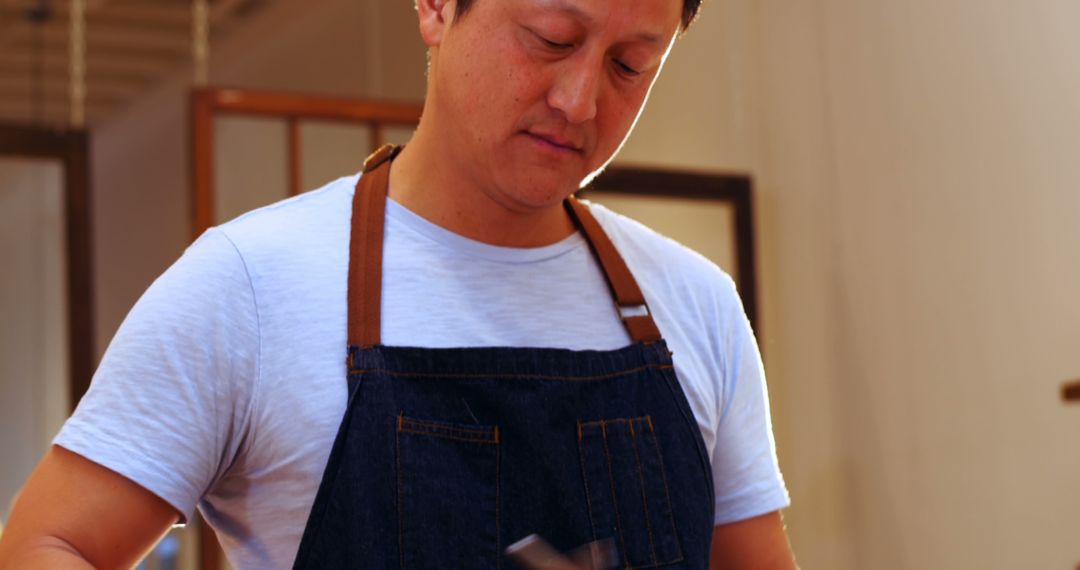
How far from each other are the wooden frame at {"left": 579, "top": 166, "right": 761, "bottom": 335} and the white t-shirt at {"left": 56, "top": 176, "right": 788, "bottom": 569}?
5.74ft

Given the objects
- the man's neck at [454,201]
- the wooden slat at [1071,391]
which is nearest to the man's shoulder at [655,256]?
the man's neck at [454,201]

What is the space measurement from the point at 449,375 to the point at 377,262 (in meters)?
0.12

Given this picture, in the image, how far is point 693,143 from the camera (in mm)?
3379

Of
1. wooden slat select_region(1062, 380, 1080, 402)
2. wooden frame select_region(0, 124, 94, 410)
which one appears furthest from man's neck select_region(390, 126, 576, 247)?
wooden frame select_region(0, 124, 94, 410)

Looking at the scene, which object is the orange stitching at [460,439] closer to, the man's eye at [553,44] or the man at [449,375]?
the man at [449,375]

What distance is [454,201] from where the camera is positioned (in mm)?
1288

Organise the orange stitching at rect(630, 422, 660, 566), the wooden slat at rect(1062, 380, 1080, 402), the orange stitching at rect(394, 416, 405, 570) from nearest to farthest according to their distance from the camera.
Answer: the orange stitching at rect(394, 416, 405, 570)
the orange stitching at rect(630, 422, 660, 566)
the wooden slat at rect(1062, 380, 1080, 402)

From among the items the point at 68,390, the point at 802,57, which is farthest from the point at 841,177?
the point at 68,390

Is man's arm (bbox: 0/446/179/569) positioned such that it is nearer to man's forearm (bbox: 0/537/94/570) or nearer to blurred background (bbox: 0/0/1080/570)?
man's forearm (bbox: 0/537/94/570)

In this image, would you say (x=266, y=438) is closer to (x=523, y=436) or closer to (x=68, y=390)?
(x=523, y=436)

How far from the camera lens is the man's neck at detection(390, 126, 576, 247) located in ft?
4.21

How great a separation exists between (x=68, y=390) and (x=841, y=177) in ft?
8.84

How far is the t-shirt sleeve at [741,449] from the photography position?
138 centimetres

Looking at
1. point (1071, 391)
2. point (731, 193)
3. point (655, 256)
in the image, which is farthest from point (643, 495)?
point (731, 193)
